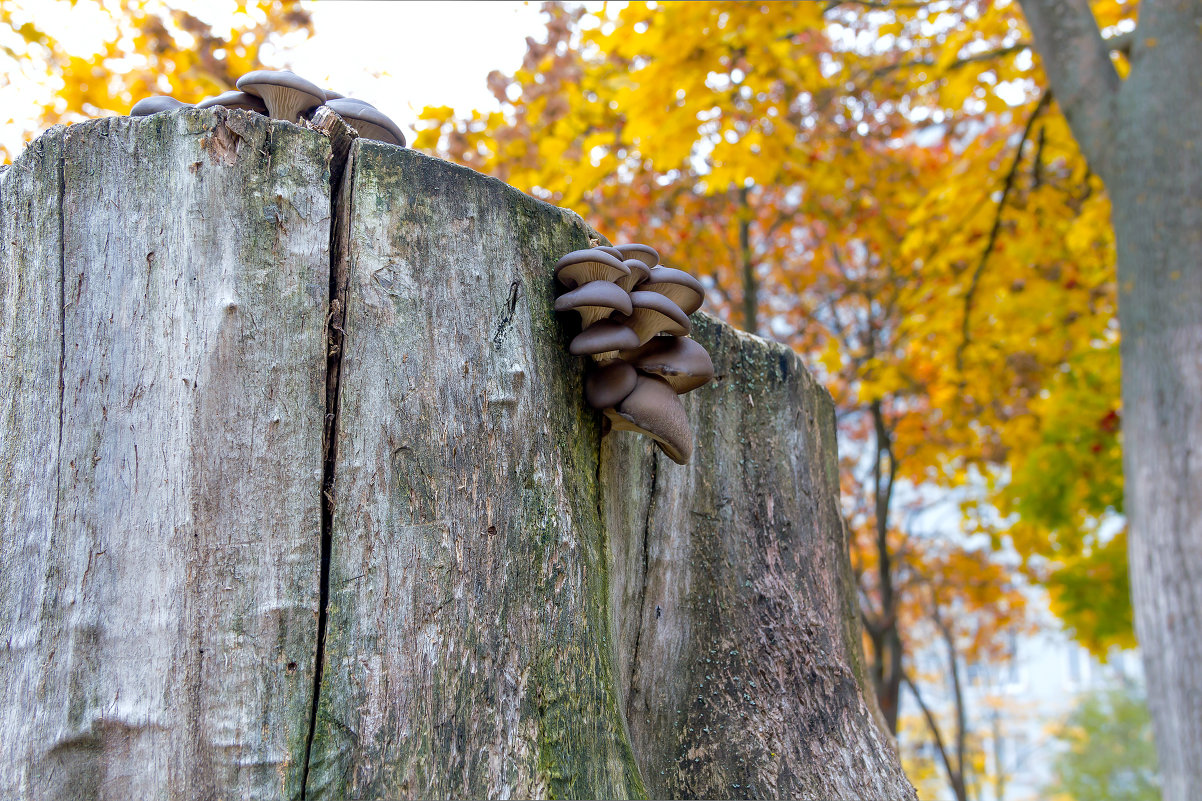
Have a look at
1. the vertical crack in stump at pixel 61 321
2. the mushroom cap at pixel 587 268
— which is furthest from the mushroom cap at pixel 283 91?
the mushroom cap at pixel 587 268

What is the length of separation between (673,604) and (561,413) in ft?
2.82

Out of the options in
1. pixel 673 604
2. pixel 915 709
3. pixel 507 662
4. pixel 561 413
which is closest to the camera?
pixel 507 662

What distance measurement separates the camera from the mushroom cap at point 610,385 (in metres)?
1.88

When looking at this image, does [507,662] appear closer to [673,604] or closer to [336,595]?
[336,595]

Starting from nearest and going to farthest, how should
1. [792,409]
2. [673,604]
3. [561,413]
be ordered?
1. [561,413]
2. [673,604]
3. [792,409]

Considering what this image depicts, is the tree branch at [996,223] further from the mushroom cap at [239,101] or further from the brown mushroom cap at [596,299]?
the mushroom cap at [239,101]

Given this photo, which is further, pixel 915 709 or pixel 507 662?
pixel 915 709

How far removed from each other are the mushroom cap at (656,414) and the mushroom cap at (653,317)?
120 millimetres

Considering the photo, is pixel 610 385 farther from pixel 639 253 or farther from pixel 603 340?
pixel 639 253

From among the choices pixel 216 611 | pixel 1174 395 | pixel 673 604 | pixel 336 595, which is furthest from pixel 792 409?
pixel 1174 395

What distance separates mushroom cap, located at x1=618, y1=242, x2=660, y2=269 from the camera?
202 centimetres

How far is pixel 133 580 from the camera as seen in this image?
153cm

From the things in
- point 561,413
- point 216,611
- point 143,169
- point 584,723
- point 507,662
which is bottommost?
point 584,723

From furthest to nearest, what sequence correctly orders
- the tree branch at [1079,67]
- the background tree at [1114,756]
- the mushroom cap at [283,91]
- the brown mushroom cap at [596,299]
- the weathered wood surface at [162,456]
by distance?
the background tree at [1114,756], the tree branch at [1079,67], the mushroom cap at [283,91], the brown mushroom cap at [596,299], the weathered wood surface at [162,456]
